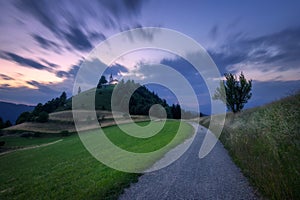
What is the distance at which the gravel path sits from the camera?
21.7 ft

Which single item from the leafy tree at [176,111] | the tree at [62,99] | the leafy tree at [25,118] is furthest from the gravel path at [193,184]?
the tree at [62,99]

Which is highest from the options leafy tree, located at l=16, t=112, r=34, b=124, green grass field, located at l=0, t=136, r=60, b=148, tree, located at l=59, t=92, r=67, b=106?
tree, located at l=59, t=92, r=67, b=106

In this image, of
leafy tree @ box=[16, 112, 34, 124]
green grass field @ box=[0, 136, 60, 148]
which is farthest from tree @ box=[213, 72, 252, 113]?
leafy tree @ box=[16, 112, 34, 124]

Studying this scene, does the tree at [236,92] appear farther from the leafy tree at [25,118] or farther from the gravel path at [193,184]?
the leafy tree at [25,118]

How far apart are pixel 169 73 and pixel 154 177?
119ft

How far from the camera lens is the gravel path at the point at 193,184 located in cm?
662

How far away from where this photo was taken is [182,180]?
8.16 meters

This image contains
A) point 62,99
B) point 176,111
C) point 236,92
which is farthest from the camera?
point 62,99

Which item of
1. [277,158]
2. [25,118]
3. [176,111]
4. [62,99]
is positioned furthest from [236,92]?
[62,99]

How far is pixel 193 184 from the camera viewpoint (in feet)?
25.1

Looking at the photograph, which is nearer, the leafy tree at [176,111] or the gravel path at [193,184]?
the gravel path at [193,184]

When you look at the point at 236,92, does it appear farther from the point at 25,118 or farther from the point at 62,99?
the point at 62,99

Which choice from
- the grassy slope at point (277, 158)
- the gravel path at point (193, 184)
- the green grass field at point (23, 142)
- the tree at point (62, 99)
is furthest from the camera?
the tree at point (62, 99)

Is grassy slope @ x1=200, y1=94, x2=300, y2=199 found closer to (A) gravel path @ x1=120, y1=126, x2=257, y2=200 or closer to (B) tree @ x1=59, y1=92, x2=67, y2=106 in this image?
(A) gravel path @ x1=120, y1=126, x2=257, y2=200
